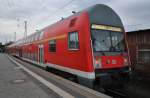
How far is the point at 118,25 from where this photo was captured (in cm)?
904

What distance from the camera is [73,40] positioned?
8789 millimetres

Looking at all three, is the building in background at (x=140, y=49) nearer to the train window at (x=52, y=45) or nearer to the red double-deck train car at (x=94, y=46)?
the red double-deck train car at (x=94, y=46)

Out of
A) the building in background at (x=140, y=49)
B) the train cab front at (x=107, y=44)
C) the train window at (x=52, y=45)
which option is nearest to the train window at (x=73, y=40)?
the train cab front at (x=107, y=44)

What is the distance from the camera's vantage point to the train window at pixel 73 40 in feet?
27.8

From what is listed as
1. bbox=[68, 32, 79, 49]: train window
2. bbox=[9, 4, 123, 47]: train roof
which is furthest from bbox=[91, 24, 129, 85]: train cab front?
bbox=[68, 32, 79, 49]: train window

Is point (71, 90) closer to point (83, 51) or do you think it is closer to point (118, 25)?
point (83, 51)

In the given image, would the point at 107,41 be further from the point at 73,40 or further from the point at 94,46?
the point at 73,40

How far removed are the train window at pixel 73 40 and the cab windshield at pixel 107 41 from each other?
2.70ft

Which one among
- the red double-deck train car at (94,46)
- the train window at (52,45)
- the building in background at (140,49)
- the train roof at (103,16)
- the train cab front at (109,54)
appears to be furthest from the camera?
the building in background at (140,49)

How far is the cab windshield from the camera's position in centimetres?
804

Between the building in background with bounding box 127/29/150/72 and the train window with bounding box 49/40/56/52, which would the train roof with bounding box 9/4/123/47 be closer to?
the train window with bounding box 49/40/56/52

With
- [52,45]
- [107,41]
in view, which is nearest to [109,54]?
[107,41]

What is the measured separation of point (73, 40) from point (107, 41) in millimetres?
1456

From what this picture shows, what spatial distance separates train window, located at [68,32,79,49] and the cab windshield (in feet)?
2.70
